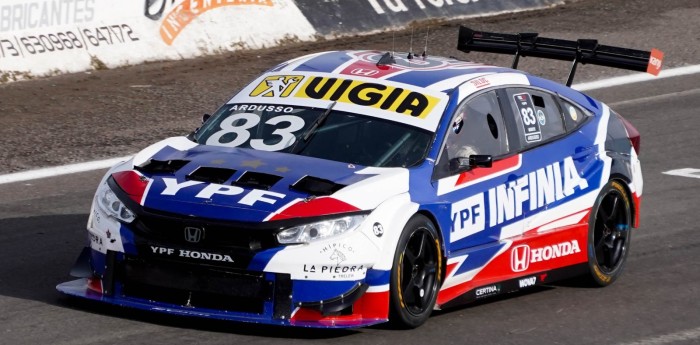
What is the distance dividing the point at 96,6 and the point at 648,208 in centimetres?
729

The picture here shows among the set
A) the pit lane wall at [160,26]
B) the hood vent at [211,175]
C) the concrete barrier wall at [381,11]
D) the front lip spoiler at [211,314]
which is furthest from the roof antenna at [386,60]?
the concrete barrier wall at [381,11]

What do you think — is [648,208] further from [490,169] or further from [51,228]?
[51,228]

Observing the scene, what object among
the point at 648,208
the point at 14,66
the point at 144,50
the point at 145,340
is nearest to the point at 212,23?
the point at 144,50

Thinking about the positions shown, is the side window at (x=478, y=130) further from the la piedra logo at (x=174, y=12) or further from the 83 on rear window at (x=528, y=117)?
the la piedra logo at (x=174, y=12)

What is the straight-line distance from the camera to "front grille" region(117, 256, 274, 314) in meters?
7.48

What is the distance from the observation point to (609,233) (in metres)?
9.60

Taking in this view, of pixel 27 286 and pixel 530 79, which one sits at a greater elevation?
pixel 530 79

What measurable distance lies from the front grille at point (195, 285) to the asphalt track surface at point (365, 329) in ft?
0.56

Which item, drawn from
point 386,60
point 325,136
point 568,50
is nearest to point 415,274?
point 325,136

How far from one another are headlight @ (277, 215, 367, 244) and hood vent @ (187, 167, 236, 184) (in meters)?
0.55

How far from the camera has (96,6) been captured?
1633cm

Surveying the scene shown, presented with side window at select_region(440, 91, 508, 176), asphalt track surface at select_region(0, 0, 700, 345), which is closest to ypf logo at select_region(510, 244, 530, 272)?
asphalt track surface at select_region(0, 0, 700, 345)

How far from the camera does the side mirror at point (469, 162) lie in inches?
329

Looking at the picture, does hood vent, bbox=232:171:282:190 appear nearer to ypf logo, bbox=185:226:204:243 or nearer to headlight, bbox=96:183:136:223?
ypf logo, bbox=185:226:204:243
